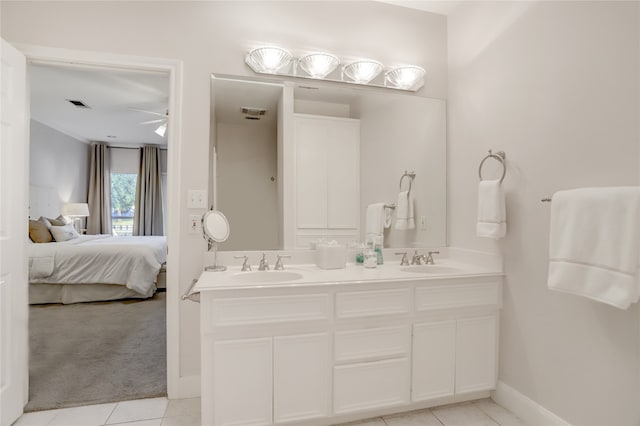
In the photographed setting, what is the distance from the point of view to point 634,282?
1.26m

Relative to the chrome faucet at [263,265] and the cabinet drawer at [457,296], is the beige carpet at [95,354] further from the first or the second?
the cabinet drawer at [457,296]

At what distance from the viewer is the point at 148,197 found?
703 cm

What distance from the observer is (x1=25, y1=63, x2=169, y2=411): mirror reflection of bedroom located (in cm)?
236

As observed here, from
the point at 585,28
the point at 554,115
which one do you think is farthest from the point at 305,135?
the point at 585,28

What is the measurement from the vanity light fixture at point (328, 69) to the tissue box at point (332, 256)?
1154mm

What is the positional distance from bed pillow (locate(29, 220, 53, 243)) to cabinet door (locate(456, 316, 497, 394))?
16.2ft

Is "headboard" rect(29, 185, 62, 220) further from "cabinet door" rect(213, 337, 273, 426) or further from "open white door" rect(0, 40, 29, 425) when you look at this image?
"cabinet door" rect(213, 337, 273, 426)

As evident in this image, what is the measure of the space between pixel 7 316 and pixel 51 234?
3355mm

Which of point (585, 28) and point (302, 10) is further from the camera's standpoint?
point (302, 10)

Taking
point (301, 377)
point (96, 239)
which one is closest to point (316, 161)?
point (301, 377)

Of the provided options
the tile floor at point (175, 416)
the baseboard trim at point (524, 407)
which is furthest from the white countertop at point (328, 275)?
the tile floor at point (175, 416)

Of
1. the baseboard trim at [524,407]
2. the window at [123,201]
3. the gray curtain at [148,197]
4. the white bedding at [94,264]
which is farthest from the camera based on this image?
the window at [123,201]

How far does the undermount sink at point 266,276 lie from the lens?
1.93 metres

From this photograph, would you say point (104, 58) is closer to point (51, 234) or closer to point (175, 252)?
point (175, 252)
